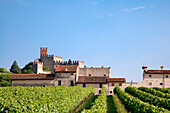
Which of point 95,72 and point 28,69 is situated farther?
point 28,69

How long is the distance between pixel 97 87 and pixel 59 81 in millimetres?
7385

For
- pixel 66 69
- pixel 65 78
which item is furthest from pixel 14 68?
pixel 65 78

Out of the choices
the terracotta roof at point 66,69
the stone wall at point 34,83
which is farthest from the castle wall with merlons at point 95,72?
the stone wall at point 34,83

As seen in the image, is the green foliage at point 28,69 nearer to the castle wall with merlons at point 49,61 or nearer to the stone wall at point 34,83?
the castle wall with merlons at point 49,61

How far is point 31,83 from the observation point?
4388 cm

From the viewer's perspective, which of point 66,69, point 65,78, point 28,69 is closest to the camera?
point 65,78

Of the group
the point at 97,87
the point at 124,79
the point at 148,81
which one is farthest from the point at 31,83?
the point at 148,81

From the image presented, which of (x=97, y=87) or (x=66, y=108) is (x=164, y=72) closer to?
(x=97, y=87)

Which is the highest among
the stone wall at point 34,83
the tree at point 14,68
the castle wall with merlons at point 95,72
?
the tree at point 14,68

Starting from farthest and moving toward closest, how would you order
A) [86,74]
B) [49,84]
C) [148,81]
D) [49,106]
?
[86,74], [148,81], [49,84], [49,106]

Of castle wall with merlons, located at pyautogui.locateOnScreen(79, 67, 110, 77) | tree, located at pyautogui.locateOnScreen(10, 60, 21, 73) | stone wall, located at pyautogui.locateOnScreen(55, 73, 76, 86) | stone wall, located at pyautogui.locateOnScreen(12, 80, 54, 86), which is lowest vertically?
stone wall, located at pyautogui.locateOnScreen(12, 80, 54, 86)

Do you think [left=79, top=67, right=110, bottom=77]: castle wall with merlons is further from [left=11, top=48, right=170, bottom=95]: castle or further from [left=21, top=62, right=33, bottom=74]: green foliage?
[left=21, top=62, right=33, bottom=74]: green foliage

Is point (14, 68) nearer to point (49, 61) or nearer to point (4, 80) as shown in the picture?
point (49, 61)

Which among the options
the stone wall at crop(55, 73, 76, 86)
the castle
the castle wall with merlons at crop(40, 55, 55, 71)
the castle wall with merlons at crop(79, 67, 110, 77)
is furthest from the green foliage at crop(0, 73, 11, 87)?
the castle wall with merlons at crop(40, 55, 55, 71)
